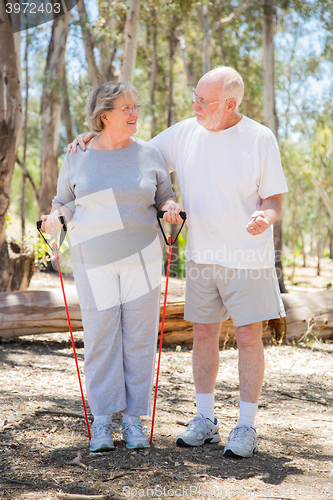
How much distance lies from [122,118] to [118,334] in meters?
1.09

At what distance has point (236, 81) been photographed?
2.45m

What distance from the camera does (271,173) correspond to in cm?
242

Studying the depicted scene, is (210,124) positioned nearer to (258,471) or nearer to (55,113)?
(258,471)

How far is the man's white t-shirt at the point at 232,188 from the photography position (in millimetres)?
2432

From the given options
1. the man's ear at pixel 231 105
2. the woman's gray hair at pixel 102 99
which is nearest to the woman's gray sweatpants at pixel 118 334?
the woman's gray hair at pixel 102 99

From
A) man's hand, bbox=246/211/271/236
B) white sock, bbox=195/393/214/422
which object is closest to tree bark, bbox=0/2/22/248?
white sock, bbox=195/393/214/422

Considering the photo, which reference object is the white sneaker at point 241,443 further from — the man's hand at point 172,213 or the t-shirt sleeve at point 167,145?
the t-shirt sleeve at point 167,145

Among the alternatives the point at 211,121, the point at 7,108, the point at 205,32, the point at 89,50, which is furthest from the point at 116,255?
the point at 205,32

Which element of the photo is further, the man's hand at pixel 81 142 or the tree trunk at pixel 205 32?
the tree trunk at pixel 205 32

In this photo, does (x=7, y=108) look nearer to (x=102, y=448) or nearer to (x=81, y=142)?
(x=81, y=142)

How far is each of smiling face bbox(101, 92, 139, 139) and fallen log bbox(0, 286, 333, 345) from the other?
2.46 meters

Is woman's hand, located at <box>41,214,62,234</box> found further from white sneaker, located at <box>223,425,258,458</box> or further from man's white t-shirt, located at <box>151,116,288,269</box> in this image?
white sneaker, located at <box>223,425,258,458</box>

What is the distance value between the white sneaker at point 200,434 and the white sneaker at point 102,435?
361 millimetres

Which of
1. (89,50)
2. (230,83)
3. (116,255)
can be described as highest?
(89,50)
